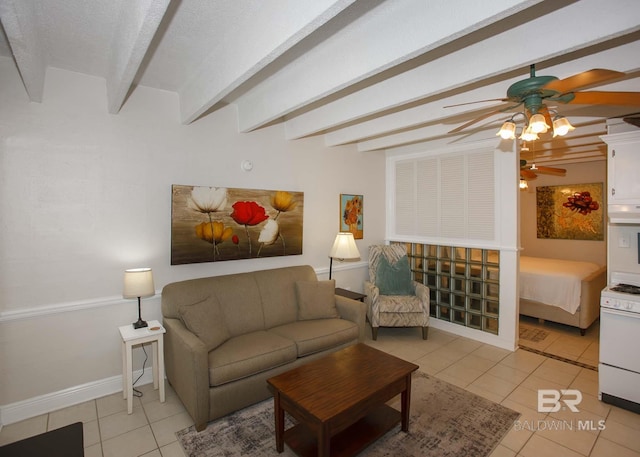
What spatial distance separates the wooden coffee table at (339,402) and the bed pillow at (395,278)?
1817mm

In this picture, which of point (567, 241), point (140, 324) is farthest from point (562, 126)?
point (567, 241)

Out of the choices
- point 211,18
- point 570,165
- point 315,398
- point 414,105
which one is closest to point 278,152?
point 414,105

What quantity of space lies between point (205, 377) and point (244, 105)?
2511 mm

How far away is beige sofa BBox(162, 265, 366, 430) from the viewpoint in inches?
95.1

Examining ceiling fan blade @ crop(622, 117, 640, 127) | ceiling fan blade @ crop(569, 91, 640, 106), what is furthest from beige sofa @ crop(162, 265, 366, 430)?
ceiling fan blade @ crop(622, 117, 640, 127)

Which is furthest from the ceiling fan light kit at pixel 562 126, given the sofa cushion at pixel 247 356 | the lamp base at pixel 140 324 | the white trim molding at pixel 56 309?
the white trim molding at pixel 56 309

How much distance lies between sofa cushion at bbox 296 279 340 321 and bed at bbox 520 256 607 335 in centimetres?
287

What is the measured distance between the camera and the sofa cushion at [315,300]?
11.4 feet

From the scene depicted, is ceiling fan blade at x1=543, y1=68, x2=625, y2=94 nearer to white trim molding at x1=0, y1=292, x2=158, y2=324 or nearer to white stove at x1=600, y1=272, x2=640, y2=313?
white stove at x1=600, y1=272, x2=640, y2=313

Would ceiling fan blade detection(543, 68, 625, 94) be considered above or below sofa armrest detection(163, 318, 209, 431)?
above

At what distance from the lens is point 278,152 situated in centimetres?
383

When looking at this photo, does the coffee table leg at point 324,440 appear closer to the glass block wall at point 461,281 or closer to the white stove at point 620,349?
the white stove at point 620,349

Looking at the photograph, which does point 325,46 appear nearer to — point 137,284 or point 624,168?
point 137,284

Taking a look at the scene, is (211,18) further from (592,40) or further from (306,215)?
(306,215)
